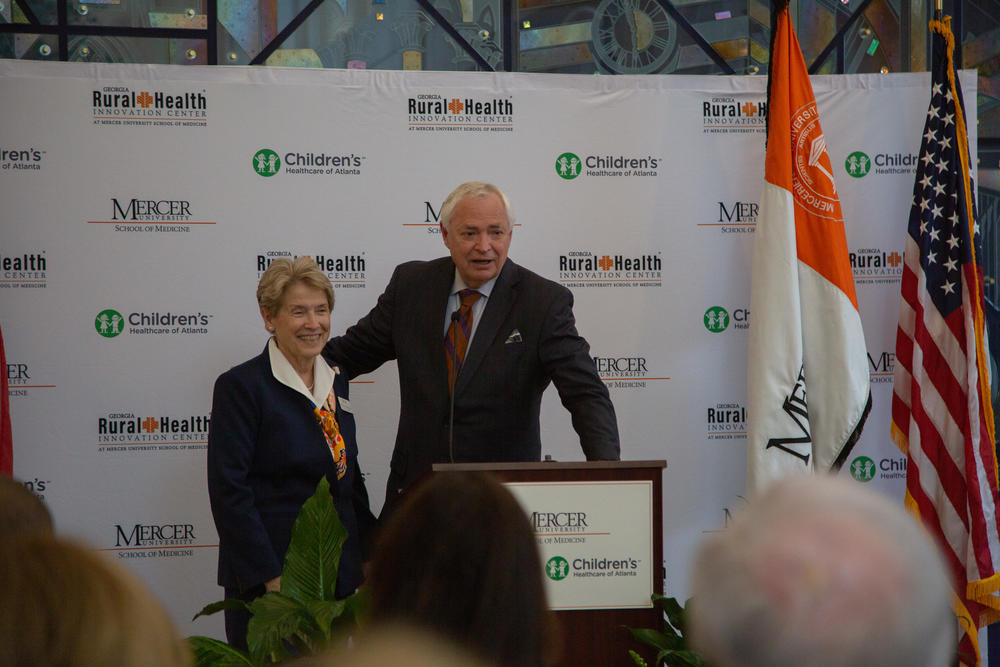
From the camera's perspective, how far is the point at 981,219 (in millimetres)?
5391

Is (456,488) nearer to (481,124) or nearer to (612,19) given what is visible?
(481,124)

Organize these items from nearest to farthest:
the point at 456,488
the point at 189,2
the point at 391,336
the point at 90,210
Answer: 1. the point at 456,488
2. the point at 391,336
3. the point at 90,210
4. the point at 189,2

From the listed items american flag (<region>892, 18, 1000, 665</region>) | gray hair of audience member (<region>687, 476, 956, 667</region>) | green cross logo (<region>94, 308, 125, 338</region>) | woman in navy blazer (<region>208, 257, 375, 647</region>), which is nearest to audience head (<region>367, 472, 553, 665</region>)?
gray hair of audience member (<region>687, 476, 956, 667</region>)

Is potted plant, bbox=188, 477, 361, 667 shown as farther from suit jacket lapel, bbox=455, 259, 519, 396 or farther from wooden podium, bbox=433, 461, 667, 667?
suit jacket lapel, bbox=455, 259, 519, 396

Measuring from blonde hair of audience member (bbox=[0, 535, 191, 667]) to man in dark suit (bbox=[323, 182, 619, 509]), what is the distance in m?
2.58

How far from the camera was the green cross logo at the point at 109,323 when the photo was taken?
4.75m

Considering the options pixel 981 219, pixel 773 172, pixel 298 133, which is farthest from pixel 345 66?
pixel 981 219

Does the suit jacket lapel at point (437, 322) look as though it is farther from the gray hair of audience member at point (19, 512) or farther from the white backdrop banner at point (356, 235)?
the gray hair of audience member at point (19, 512)

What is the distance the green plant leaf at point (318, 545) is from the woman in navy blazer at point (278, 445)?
492 millimetres

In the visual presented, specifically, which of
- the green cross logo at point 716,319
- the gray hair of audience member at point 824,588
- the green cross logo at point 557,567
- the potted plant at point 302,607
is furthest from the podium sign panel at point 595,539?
the green cross logo at point 716,319

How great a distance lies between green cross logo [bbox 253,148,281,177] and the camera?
488cm

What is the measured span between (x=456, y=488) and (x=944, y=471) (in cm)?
400

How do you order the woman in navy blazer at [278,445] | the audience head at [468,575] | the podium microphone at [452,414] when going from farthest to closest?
the podium microphone at [452,414], the woman in navy blazer at [278,445], the audience head at [468,575]

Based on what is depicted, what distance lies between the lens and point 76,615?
0.96 meters
